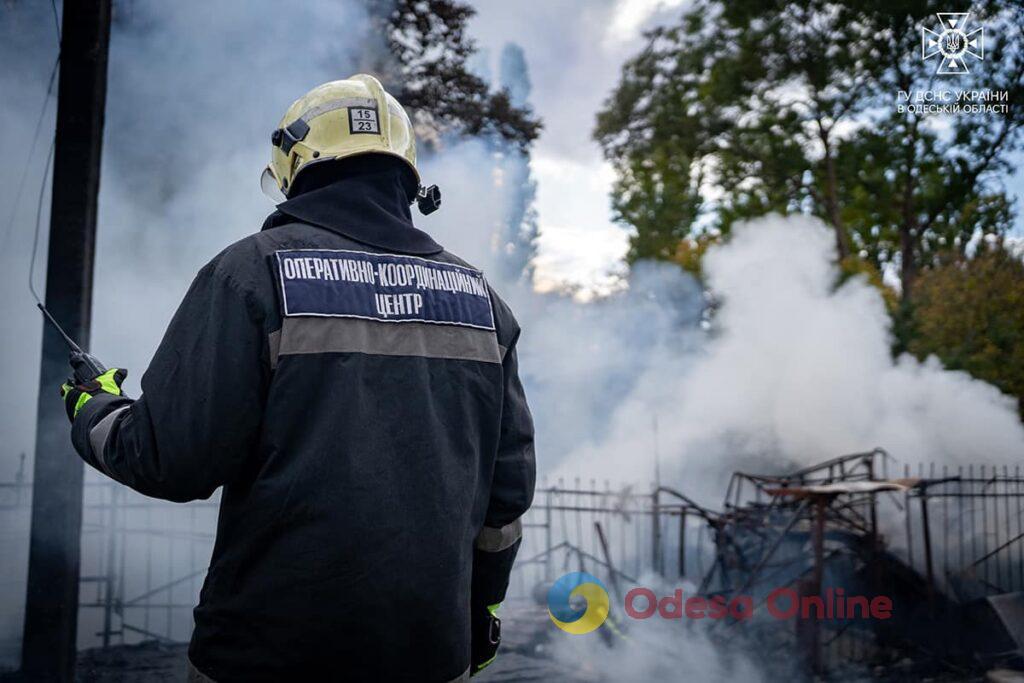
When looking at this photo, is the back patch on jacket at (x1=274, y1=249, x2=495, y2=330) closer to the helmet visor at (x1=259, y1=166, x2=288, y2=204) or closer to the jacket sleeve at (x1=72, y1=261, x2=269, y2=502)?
the jacket sleeve at (x1=72, y1=261, x2=269, y2=502)

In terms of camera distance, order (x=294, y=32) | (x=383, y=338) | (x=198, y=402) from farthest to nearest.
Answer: (x=294, y=32) < (x=383, y=338) < (x=198, y=402)

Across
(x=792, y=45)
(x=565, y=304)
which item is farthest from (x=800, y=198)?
(x=565, y=304)

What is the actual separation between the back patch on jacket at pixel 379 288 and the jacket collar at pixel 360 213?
0.15 ft

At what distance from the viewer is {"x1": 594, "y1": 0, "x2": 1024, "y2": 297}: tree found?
44.3 ft

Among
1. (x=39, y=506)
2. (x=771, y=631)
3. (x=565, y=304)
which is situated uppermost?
(x=565, y=304)

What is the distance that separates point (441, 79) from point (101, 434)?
8771 millimetres

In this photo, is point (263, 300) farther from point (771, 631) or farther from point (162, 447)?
point (771, 631)

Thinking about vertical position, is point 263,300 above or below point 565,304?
below

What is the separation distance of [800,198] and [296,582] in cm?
1687

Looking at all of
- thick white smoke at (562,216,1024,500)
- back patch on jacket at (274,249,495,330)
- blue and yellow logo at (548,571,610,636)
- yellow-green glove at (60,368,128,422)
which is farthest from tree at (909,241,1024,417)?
yellow-green glove at (60,368,128,422)

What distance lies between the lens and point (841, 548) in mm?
6730

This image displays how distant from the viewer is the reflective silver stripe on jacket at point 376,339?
1445 millimetres

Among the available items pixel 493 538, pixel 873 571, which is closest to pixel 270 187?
pixel 493 538

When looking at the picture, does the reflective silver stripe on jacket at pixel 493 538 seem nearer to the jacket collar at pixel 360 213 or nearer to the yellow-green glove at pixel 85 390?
the jacket collar at pixel 360 213
